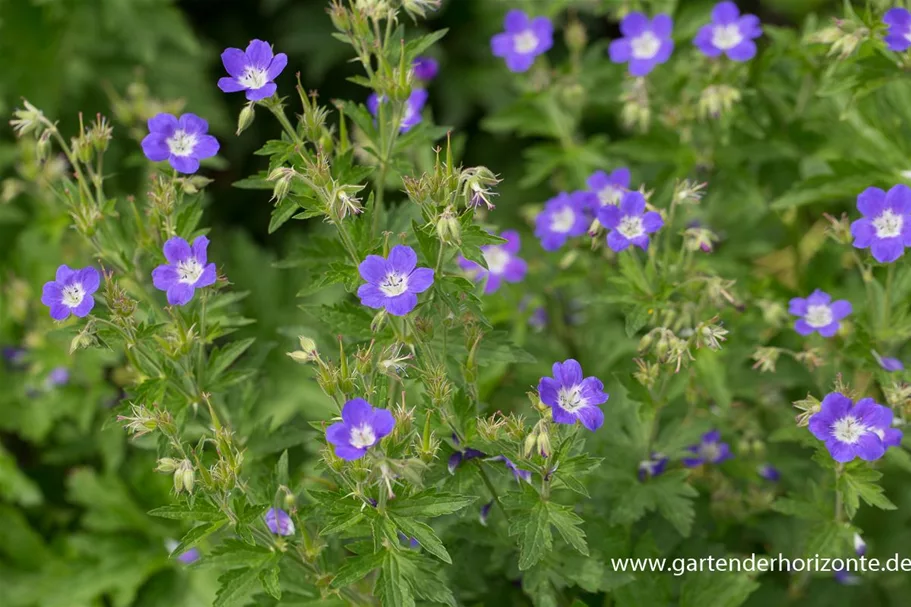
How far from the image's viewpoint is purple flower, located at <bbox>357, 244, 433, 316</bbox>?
235 centimetres

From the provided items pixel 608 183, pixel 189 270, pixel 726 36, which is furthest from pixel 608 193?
pixel 189 270

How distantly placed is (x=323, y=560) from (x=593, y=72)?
2503 millimetres

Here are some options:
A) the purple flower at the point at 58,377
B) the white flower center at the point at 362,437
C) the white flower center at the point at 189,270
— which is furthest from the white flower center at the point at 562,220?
the purple flower at the point at 58,377

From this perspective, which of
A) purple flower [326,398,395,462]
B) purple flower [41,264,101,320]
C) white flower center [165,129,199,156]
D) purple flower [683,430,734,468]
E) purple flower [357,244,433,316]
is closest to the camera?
purple flower [326,398,395,462]

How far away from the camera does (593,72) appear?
167 inches

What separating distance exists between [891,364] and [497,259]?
158 cm

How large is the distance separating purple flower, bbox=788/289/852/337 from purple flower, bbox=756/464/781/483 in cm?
61

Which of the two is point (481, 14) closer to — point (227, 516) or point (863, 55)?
point (863, 55)

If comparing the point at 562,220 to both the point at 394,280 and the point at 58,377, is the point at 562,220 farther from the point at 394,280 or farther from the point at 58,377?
the point at 58,377

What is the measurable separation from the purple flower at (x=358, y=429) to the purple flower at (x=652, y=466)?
4.01ft

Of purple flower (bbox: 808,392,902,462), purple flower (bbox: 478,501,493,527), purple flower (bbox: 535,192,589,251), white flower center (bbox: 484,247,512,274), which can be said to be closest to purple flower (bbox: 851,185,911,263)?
purple flower (bbox: 808,392,902,462)

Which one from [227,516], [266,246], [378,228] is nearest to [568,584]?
[227,516]

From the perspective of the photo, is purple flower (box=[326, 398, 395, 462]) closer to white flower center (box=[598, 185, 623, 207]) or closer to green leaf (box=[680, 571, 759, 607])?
green leaf (box=[680, 571, 759, 607])

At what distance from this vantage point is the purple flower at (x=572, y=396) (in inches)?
96.3
